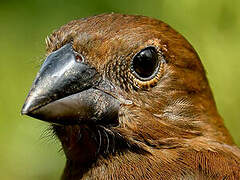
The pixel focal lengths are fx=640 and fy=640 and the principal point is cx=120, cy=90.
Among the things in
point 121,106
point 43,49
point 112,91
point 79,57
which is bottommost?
point 121,106

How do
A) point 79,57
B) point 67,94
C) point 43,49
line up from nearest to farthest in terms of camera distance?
point 67,94
point 79,57
point 43,49

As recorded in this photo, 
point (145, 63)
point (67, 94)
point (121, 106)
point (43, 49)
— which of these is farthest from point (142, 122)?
point (43, 49)

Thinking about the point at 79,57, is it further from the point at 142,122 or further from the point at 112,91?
the point at 142,122

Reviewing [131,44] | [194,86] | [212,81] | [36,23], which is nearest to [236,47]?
[212,81]

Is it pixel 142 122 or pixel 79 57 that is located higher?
pixel 79 57

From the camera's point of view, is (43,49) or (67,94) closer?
(67,94)

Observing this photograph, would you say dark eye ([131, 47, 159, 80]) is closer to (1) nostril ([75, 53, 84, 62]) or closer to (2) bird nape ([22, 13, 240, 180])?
(2) bird nape ([22, 13, 240, 180])

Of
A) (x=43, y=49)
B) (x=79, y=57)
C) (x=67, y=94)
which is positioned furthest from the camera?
(x=43, y=49)

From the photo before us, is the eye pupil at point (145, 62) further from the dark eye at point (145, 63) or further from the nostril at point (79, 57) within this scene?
the nostril at point (79, 57)
